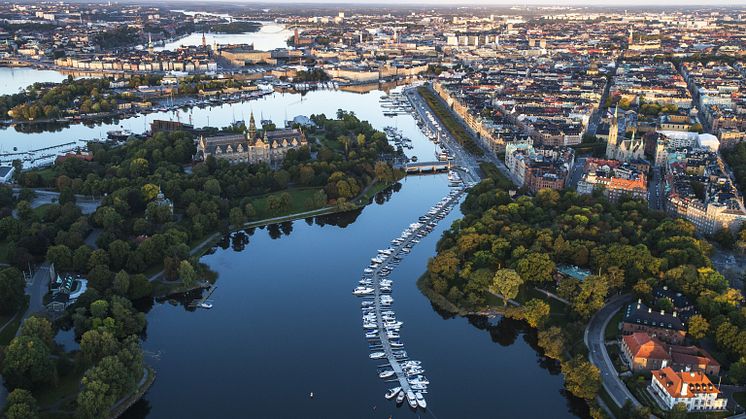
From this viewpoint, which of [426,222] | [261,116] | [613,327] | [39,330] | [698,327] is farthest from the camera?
[261,116]

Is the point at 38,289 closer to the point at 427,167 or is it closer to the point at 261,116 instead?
the point at 427,167

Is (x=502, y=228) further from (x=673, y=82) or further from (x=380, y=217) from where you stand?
(x=673, y=82)

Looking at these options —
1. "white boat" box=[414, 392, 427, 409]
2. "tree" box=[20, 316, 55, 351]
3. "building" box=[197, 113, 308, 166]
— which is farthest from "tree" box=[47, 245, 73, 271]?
"white boat" box=[414, 392, 427, 409]

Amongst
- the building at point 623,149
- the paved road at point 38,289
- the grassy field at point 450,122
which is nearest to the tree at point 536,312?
the paved road at point 38,289

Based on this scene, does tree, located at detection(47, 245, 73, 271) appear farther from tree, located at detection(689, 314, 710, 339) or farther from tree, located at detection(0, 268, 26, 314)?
tree, located at detection(689, 314, 710, 339)

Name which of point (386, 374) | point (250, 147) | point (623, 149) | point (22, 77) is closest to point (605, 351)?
point (386, 374)
